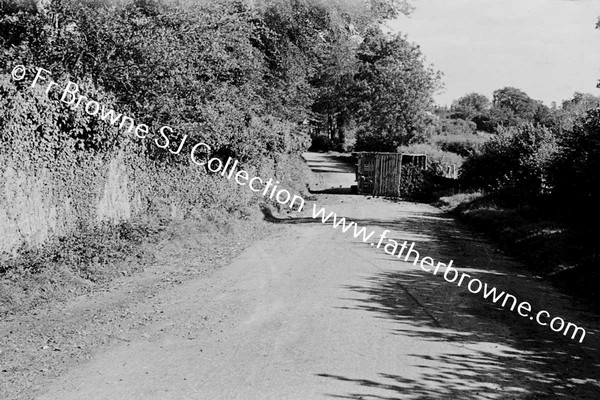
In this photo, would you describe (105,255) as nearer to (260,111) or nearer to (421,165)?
(260,111)

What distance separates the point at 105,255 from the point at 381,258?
6606mm

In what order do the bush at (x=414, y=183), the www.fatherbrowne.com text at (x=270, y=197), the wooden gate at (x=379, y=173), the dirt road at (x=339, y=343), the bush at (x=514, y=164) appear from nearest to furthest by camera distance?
the dirt road at (x=339, y=343)
the www.fatherbrowne.com text at (x=270, y=197)
the bush at (x=514, y=164)
the wooden gate at (x=379, y=173)
the bush at (x=414, y=183)

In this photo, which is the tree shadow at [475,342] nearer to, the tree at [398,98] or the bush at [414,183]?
the bush at [414,183]

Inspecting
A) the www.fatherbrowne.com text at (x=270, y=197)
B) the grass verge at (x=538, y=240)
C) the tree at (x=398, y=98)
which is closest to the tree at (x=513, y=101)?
the tree at (x=398, y=98)

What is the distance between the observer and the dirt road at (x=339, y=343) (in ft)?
21.8

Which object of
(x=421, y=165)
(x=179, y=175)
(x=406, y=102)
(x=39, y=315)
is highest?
(x=406, y=102)

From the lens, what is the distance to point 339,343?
8.15 metres

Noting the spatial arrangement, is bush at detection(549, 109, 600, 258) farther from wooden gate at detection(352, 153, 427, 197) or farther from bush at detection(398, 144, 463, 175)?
bush at detection(398, 144, 463, 175)

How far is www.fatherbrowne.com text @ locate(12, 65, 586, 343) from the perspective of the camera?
10484 mm

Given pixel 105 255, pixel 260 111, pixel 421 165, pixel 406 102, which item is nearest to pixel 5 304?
pixel 105 255

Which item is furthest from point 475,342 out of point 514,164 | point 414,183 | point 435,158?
point 435,158

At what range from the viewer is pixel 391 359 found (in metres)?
7.62

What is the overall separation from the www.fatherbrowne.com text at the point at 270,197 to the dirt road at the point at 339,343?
1.21 ft

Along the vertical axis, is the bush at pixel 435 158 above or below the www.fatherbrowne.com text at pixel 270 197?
above
